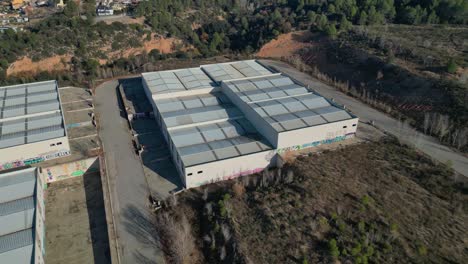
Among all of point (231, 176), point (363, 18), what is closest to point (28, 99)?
point (231, 176)

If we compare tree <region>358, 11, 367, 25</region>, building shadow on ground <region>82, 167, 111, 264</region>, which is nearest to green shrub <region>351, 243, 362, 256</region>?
building shadow on ground <region>82, 167, 111, 264</region>

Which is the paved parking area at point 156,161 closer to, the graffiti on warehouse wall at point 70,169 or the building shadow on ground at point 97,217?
the building shadow on ground at point 97,217

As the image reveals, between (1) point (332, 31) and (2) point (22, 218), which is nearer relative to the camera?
(2) point (22, 218)

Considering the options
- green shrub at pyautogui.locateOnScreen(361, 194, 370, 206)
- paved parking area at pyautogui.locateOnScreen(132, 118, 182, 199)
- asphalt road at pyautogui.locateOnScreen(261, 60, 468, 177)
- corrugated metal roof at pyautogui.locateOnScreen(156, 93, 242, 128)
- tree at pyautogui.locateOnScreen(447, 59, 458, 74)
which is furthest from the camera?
tree at pyautogui.locateOnScreen(447, 59, 458, 74)

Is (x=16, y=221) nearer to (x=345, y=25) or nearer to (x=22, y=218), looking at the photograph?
(x=22, y=218)

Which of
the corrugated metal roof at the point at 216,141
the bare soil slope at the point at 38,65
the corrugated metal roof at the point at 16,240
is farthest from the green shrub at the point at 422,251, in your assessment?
the bare soil slope at the point at 38,65

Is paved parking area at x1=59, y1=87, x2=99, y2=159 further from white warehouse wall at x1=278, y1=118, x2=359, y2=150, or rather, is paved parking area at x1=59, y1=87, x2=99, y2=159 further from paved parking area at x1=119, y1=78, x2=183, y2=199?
white warehouse wall at x1=278, y1=118, x2=359, y2=150
